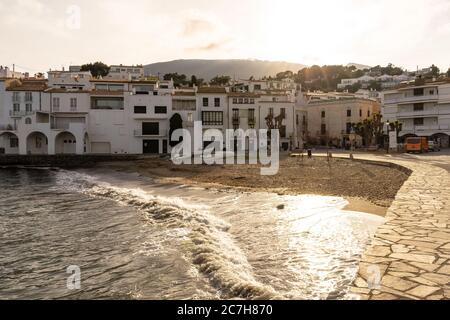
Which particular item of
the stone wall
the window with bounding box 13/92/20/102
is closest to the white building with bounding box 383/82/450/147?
the stone wall

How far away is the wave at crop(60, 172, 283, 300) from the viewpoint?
23.0ft

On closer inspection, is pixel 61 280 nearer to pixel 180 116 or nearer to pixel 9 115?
pixel 180 116

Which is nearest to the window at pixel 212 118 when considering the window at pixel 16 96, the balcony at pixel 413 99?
the window at pixel 16 96

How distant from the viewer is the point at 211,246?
9.98 meters

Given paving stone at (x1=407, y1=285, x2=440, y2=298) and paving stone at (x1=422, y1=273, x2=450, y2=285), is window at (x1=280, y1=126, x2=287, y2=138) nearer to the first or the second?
paving stone at (x1=422, y1=273, x2=450, y2=285)

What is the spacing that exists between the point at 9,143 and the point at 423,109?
65.7m

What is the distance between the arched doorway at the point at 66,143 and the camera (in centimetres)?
5984

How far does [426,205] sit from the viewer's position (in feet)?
34.7

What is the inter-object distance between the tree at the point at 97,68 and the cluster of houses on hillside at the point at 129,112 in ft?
130

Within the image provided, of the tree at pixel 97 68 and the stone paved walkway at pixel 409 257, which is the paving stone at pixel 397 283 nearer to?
the stone paved walkway at pixel 409 257

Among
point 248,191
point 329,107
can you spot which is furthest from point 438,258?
point 329,107

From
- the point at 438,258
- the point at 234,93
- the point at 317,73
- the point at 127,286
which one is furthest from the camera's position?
the point at 317,73

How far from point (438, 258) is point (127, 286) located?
566cm

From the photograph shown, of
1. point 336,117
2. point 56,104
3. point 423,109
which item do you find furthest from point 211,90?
point 423,109
